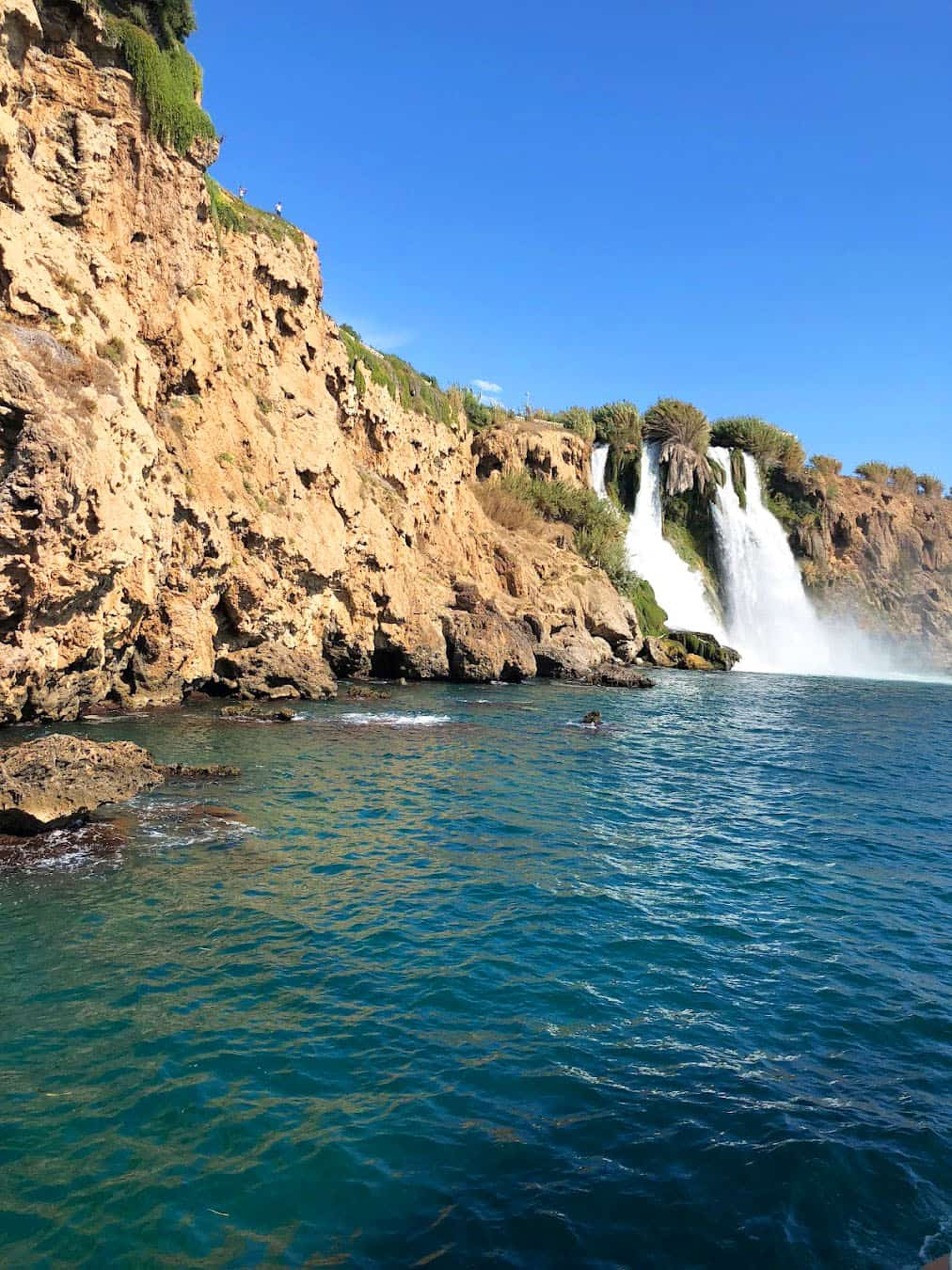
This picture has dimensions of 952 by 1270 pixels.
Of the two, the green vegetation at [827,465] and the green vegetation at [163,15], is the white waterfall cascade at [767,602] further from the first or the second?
the green vegetation at [163,15]

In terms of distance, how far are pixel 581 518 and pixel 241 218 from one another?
27171 mm

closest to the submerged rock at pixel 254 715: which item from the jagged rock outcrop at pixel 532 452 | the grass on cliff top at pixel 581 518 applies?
the grass on cliff top at pixel 581 518

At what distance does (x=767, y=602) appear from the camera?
58.2 metres

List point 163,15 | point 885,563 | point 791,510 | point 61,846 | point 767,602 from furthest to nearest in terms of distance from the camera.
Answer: point 885,563 < point 791,510 < point 767,602 < point 163,15 < point 61,846

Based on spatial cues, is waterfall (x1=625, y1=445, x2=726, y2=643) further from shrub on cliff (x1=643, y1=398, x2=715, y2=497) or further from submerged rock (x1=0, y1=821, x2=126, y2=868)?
submerged rock (x1=0, y1=821, x2=126, y2=868)

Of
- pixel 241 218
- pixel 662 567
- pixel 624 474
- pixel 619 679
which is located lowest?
pixel 619 679

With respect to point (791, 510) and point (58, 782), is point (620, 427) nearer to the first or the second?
point (791, 510)

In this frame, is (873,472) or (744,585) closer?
(744,585)

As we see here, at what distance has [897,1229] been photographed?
5.34m

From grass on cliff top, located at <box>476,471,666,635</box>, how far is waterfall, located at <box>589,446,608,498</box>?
4.59 meters

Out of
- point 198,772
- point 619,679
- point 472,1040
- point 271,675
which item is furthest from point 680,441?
point 472,1040

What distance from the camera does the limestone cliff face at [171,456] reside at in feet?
56.9

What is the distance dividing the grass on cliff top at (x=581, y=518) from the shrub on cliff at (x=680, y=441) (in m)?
7.87

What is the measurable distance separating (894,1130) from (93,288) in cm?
2227
